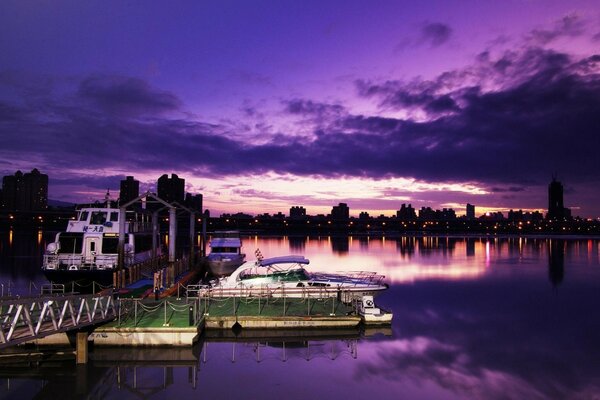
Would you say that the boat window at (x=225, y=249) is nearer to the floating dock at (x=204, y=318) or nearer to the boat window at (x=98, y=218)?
the boat window at (x=98, y=218)

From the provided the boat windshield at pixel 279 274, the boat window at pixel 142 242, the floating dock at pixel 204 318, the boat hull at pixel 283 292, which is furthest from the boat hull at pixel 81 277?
the floating dock at pixel 204 318

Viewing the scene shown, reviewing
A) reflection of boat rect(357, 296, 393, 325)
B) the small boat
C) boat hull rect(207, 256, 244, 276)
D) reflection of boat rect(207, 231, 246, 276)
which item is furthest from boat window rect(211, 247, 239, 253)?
reflection of boat rect(357, 296, 393, 325)

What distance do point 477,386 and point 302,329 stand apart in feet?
27.0

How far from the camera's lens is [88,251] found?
3534 cm

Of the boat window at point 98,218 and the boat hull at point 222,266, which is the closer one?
the boat window at point 98,218

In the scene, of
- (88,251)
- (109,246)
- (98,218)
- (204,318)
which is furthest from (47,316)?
(98,218)

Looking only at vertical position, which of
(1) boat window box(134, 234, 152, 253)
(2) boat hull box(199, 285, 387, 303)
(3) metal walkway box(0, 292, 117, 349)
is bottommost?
(2) boat hull box(199, 285, 387, 303)

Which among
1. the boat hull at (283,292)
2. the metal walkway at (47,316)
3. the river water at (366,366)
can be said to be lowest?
the river water at (366,366)

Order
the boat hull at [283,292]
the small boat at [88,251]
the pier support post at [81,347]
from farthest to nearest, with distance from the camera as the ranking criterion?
1. the small boat at [88,251]
2. the boat hull at [283,292]
3. the pier support post at [81,347]

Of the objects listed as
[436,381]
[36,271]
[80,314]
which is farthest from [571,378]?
[36,271]

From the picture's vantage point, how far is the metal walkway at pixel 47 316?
15273mm

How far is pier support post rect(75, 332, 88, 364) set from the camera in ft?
59.7

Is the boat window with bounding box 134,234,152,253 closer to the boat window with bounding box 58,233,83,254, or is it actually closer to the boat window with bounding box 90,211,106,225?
the boat window with bounding box 90,211,106,225

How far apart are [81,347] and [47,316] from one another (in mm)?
1679
